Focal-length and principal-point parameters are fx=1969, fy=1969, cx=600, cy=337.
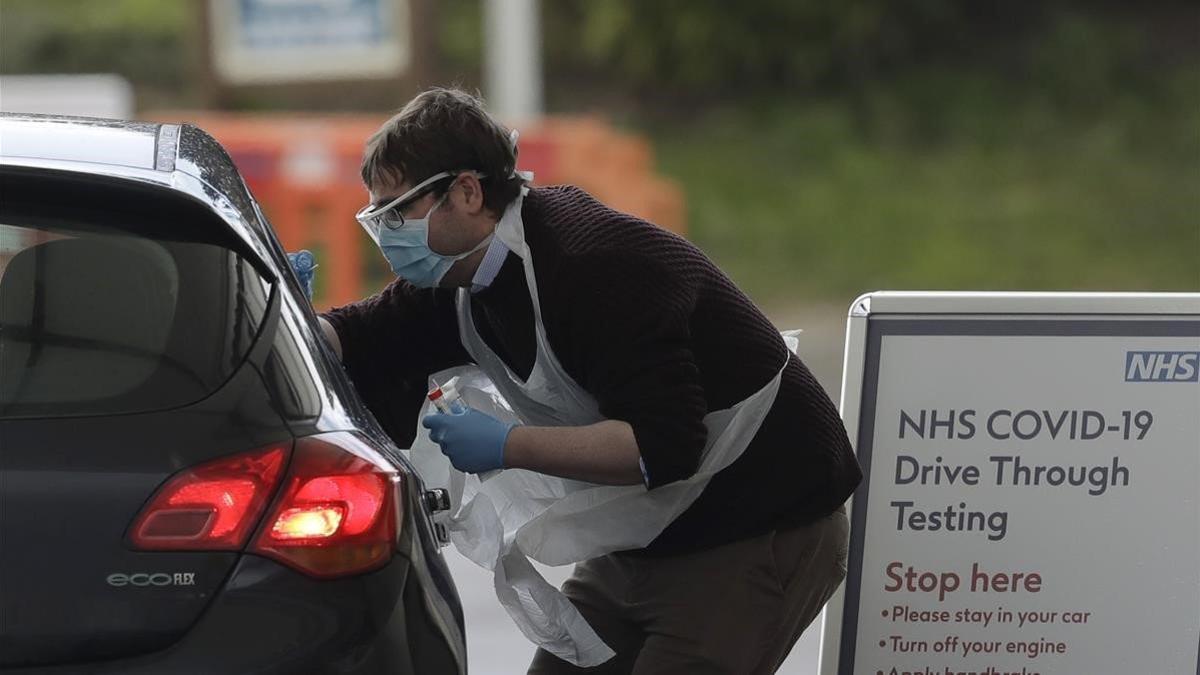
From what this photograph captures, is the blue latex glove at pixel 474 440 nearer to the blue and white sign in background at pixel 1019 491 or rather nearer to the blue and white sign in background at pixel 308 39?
the blue and white sign in background at pixel 1019 491

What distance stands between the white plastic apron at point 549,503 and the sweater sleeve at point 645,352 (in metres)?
0.13

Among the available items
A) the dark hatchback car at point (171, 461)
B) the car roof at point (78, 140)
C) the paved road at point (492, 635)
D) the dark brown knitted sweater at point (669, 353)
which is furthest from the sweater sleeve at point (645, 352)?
the paved road at point (492, 635)

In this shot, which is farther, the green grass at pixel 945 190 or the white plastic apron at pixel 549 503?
the green grass at pixel 945 190

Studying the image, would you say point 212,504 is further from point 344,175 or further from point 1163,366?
point 344,175

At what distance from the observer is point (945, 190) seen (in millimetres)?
16453

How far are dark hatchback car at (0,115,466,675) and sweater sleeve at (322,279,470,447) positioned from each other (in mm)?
801

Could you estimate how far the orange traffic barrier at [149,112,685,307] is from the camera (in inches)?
451

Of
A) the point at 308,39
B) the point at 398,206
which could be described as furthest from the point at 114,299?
the point at 308,39

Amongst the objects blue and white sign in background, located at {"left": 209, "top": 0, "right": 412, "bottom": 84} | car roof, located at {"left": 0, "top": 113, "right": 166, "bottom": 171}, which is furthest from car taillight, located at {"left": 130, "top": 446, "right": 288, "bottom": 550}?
blue and white sign in background, located at {"left": 209, "top": 0, "right": 412, "bottom": 84}

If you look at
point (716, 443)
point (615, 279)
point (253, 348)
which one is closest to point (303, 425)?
point (253, 348)

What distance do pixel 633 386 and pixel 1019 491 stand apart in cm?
123

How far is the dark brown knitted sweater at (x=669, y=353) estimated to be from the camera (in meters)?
3.10

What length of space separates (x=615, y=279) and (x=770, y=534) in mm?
582

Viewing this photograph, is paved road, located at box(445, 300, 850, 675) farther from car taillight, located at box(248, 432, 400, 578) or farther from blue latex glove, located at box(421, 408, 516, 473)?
car taillight, located at box(248, 432, 400, 578)
